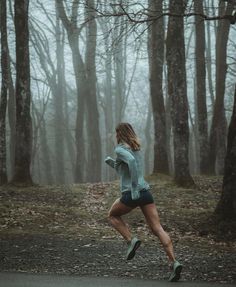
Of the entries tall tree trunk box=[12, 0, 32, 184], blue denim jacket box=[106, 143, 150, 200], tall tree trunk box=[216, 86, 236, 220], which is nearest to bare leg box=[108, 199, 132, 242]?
blue denim jacket box=[106, 143, 150, 200]

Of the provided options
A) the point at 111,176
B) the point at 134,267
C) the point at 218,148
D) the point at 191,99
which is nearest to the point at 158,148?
the point at 218,148

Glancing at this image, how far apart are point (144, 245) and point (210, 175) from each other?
11.6 m

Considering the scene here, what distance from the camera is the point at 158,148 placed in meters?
20.2

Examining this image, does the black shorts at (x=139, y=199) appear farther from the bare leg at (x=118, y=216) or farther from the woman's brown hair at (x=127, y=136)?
the woman's brown hair at (x=127, y=136)

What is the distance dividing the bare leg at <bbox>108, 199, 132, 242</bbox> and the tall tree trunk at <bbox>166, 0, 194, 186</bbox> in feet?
30.1

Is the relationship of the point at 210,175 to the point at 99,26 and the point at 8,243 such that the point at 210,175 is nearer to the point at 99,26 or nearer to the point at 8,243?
the point at 8,243

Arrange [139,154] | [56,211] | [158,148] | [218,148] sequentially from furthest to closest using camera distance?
1. [218,148]
2. [158,148]
3. [56,211]
4. [139,154]

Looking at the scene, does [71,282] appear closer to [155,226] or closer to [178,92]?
[155,226]

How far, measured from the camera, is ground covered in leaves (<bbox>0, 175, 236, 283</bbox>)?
8961mm

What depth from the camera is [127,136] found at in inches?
318

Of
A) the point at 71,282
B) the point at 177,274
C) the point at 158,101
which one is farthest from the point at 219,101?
the point at 71,282

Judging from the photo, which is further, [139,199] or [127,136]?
[127,136]

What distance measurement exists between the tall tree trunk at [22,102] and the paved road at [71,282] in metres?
9.99

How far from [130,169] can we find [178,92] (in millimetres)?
9946
